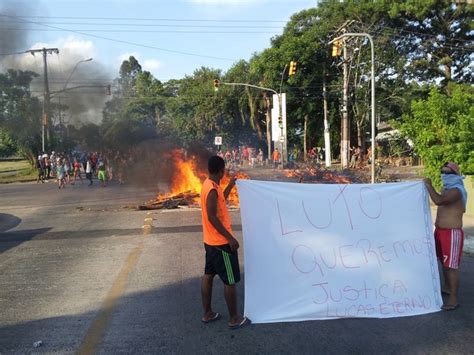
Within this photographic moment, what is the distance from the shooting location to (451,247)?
5.27 meters

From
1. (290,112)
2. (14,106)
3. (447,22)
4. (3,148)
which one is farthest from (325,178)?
(3,148)

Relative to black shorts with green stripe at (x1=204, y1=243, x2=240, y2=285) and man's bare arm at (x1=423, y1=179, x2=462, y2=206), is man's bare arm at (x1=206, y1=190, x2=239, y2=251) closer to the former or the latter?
black shorts with green stripe at (x1=204, y1=243, x2=240, y2=285)

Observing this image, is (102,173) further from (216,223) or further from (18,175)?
(216,223)

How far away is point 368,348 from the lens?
415 cm

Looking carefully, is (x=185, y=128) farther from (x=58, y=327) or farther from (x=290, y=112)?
(x=58, y=327)

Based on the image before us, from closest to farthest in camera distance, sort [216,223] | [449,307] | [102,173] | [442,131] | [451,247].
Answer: [216,223] < [449,307] < [451,247] < [442,131] < [102,173]

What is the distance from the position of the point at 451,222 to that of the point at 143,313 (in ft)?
11.0

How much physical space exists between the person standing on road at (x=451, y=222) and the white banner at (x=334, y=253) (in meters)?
0.16

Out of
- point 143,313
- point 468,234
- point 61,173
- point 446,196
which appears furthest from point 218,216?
point 61,173

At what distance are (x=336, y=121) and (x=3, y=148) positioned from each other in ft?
159

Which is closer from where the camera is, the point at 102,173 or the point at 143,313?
the point at 143,313

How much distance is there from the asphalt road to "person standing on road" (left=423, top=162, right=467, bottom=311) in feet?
1.10

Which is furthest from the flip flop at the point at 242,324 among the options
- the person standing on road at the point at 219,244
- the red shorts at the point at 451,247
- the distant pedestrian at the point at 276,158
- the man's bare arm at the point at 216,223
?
the distant pedestrian at the point at 276,158

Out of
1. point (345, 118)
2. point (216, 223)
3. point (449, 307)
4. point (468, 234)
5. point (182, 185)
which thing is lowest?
point (468, 234)
